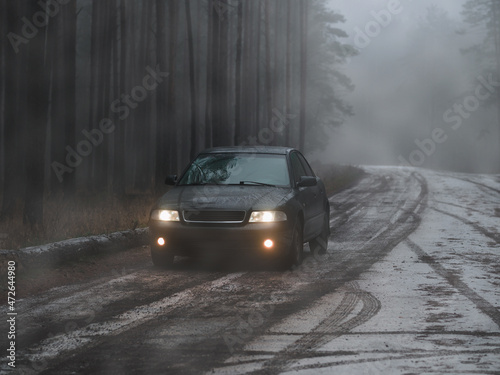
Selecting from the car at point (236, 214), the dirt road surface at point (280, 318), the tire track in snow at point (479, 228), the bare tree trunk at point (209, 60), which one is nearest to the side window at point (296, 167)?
the car at point (236, 214)

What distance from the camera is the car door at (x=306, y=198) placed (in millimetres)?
11836

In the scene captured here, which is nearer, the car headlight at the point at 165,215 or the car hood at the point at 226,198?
the car hood at the point at 226,198

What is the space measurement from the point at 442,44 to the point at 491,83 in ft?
78.7

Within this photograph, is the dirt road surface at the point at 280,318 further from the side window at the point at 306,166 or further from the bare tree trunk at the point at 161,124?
the bare tree trunk at the point at 161,124

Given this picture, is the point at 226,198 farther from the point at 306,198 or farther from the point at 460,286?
the point at 460,286

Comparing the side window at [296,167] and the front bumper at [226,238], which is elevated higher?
the side window at [296,167]

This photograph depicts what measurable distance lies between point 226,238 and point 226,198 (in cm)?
62

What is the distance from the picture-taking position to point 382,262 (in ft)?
38.8

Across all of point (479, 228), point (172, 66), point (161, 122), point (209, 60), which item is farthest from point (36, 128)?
point (209, 60)

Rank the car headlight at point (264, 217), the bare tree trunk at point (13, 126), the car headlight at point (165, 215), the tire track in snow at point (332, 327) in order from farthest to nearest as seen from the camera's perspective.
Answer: the bare tree trunk at point (13, 126) → the car headlight at point (165, 215) → the car headlight at point (264, 217) → the tire track in snow at point (332, 327)

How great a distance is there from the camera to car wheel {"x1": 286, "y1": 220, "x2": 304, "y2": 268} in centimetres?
1091

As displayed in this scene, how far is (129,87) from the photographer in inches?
1640

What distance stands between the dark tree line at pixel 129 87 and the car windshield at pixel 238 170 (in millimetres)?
3596

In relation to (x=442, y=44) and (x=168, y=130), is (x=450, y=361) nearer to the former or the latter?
(x=168, y=130)
